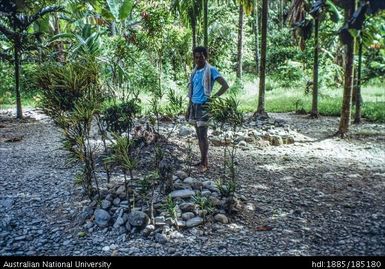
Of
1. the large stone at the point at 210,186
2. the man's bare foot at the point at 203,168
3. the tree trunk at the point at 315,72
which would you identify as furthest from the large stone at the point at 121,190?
the tree trunk at the point at 315,72

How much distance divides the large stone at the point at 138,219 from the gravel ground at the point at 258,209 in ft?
0.43

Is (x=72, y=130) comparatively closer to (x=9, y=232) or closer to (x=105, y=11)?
(x=9, y=232)

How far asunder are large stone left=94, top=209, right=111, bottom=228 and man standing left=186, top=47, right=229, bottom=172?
80.7 inches

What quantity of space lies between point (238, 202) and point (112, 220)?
1.56 meters

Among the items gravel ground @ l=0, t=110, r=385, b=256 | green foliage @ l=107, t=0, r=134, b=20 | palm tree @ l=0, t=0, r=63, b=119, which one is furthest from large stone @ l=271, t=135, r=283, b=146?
palm tree @ l=0, t=0, r=63, b=119

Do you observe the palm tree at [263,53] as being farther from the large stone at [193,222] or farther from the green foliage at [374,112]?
the large stone at [193,222]

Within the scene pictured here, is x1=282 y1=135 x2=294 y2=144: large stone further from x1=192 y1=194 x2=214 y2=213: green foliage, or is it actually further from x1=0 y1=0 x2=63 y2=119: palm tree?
x1=0 y1=0 x2=63 y2=119: palm tree

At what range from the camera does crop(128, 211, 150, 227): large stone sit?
4.36 m

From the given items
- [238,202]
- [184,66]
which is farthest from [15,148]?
[184,66]

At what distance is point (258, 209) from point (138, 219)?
1.52 metres

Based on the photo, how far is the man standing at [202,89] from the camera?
5898 millimetres

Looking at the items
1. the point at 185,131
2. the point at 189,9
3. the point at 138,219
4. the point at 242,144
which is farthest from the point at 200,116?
the point at 189,9

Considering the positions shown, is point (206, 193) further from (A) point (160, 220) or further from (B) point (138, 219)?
(B) point (138, 219)

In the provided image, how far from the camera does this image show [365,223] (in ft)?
14.1
